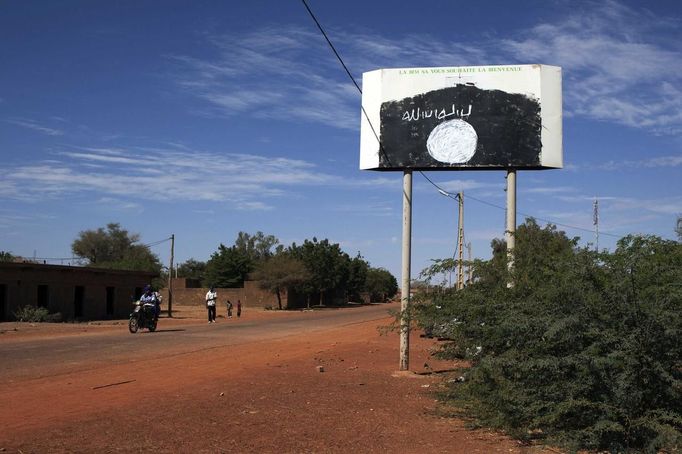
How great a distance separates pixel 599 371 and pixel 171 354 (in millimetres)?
12802

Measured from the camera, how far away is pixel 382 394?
450 inches

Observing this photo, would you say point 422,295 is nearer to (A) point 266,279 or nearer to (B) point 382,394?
(B) point 382,394

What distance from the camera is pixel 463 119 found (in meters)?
14.7

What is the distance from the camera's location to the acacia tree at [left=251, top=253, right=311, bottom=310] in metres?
71.3

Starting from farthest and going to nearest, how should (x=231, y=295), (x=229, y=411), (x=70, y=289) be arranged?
(x=231, y=295)
(x=70, y=289)
(x=229, y=411)

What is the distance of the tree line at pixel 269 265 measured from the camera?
72.6 meters

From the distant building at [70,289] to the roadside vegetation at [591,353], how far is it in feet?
113

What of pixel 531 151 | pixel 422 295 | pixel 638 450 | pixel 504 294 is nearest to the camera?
pixel 638 450

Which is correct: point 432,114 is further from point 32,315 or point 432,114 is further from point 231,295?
point 231,295

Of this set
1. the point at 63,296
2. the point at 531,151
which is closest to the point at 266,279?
the point at 63,296

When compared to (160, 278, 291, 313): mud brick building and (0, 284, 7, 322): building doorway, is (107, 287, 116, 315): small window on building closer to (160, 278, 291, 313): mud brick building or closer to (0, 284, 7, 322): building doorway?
(0, 284, 7, 322): building doorway

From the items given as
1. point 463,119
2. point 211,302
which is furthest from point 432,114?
point 211,302

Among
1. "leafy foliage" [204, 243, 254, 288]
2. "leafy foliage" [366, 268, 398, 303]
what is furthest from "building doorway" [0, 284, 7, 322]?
"leafy foliage" [366, 268, 398, 303]

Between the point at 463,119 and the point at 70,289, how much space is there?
3392cm
